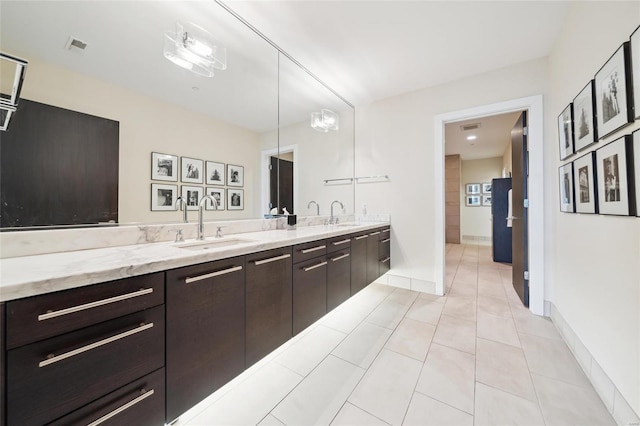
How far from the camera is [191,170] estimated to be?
1.71 meters

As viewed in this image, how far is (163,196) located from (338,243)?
1372mm

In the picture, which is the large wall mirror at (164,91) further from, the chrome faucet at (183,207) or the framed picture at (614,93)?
the framed picture at (614,93)

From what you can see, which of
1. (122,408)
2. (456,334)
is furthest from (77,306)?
(456,334)

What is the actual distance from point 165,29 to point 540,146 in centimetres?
339

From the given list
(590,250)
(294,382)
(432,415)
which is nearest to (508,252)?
(590,250)

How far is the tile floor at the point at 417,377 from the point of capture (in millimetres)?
1275

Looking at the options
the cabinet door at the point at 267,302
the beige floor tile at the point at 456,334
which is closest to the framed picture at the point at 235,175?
the cabinet door at the point at 267,302

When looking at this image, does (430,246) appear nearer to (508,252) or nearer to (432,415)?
(432,415)

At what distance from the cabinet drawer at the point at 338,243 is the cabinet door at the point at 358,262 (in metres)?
0.11

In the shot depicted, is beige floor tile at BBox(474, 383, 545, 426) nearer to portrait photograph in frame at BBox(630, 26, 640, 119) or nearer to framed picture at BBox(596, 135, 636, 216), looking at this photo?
framed picture at BBox(596, 135, 636, 216)

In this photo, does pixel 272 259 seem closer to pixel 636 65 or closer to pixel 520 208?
pixel 636 65

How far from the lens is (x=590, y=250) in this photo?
1.56 meters

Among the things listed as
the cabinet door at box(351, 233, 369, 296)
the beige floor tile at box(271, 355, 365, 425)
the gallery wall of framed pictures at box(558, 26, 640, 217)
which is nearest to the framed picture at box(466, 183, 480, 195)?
the gallery wall of framed pictures at box(558, 26, 640, 217)

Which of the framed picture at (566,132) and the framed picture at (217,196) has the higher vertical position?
the framed picture at (566,132)
